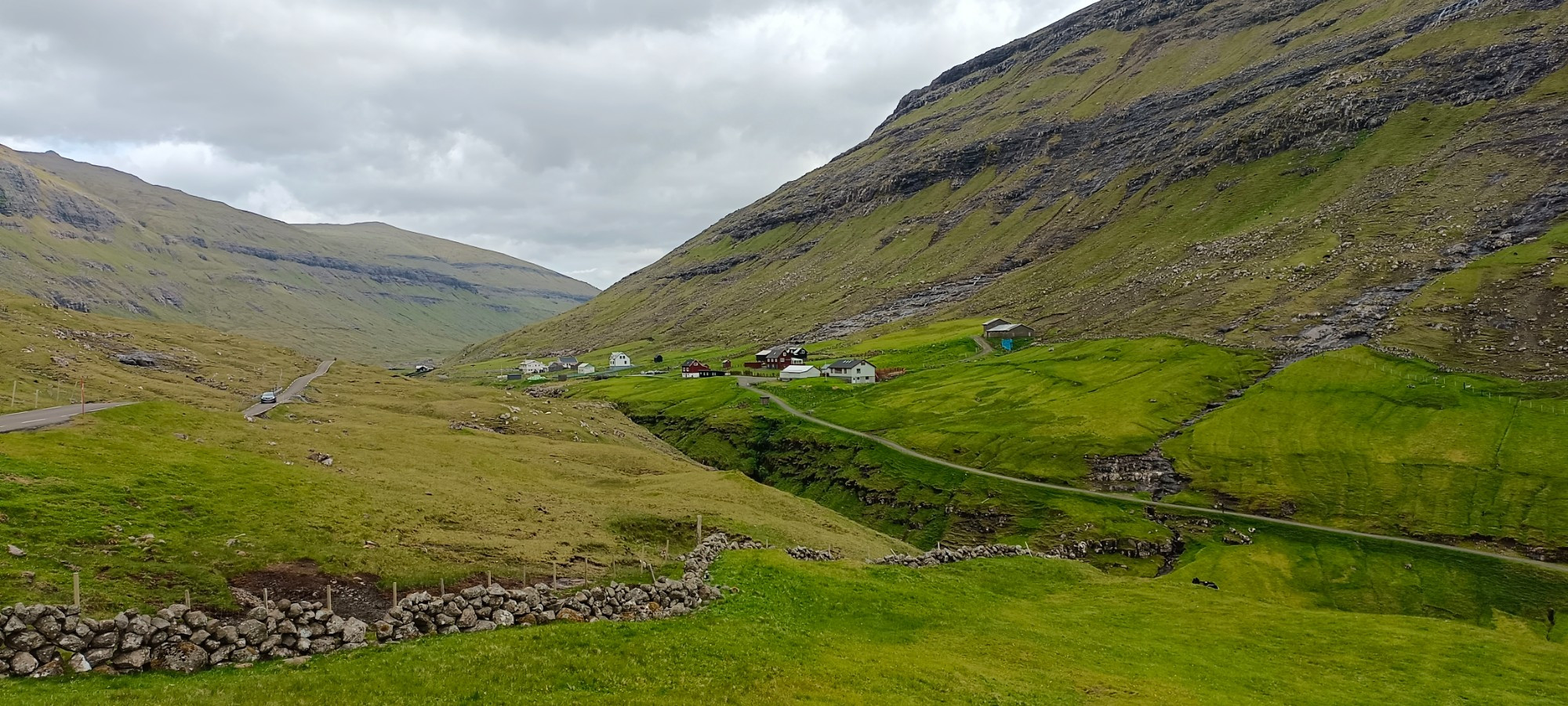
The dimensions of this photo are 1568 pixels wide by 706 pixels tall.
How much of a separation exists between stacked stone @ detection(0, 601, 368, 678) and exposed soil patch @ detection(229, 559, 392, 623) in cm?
497

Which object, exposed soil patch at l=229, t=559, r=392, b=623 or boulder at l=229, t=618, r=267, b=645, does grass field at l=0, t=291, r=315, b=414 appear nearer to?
exposed soil patch at l=229, t=559, r=392, b=623

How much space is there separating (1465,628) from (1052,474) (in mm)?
55759

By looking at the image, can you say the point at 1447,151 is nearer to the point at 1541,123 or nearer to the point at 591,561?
the point at 1541,123

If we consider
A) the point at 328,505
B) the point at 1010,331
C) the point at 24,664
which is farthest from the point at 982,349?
the point at 24,664

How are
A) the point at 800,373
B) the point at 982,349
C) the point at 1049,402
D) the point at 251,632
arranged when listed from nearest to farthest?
the point at 251,632 → the point at 1049,402 → the point at 800,373 → the point at 982,349

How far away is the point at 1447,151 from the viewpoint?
191m

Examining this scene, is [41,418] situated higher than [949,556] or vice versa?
[41,418]

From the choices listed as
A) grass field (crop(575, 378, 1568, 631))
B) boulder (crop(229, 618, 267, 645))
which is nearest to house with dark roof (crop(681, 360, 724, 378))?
grass field (crop(575, 378, 1568, 631))

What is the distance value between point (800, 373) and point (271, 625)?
154 meters

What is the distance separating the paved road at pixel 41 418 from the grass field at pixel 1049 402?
318 feet

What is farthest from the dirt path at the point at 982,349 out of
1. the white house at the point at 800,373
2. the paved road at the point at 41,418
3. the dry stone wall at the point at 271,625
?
the paved road at the point at 41,418

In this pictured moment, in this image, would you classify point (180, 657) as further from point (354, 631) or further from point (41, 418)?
point (41, 418)

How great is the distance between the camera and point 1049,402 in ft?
Result: 403

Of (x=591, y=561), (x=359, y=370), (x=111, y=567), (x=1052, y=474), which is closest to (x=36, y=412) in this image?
(x=111, y=567)
